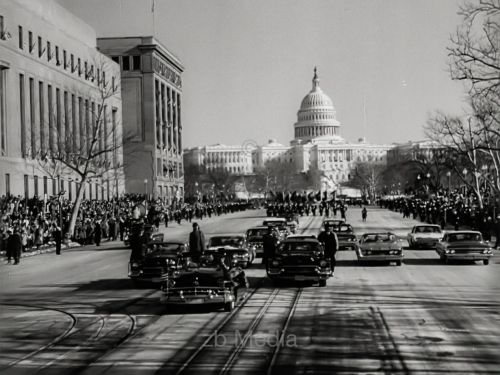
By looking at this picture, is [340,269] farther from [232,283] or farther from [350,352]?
[350,352]

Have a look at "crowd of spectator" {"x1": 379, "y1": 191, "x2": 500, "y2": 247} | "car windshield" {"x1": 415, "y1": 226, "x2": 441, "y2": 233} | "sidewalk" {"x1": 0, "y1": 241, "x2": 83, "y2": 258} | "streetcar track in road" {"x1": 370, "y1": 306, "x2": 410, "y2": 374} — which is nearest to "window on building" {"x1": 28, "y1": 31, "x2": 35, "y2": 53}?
"sidewalk" {"x1": 0, "y1": 241, "x2": 83, "y2": 258}

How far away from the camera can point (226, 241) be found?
33781 mm

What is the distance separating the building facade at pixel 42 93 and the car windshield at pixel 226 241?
25.3 m

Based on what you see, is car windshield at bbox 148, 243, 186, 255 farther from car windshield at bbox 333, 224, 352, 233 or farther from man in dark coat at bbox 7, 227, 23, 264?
car windshield at bbox 333, 224, 352, 233

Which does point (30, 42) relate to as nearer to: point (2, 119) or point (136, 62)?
point (2, 119)

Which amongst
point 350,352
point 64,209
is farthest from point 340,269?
point 64,209

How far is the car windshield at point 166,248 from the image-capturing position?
2680cm

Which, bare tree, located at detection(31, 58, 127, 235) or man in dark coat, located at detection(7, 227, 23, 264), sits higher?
bare tree, located at detection(31, 58, 127, 235)

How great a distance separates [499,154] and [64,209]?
30972mm

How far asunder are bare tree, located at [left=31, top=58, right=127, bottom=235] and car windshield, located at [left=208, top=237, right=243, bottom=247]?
65.2 feet

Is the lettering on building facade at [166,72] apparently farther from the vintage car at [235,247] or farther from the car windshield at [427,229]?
the vintage car at [235,247]

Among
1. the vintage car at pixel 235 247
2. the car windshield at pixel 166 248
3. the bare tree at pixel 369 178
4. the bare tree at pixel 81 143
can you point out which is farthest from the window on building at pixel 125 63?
the car windshield at pixel 166 248

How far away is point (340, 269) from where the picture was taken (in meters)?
31.6

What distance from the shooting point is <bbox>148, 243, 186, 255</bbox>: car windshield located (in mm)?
26797
